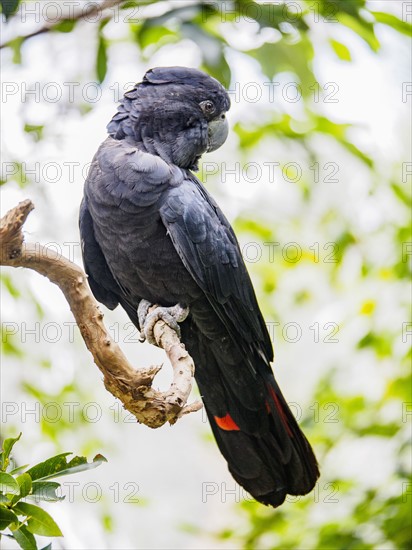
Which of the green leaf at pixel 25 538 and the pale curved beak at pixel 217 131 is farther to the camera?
the pale curved beak at pixel 217 131

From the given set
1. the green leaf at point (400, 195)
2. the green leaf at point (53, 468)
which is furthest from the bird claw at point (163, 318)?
the green leaf at point (400, 195)

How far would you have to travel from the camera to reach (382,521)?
3.05 metres

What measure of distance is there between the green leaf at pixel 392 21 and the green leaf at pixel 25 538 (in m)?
2.44

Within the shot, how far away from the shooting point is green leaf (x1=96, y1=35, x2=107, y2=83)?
302 cm

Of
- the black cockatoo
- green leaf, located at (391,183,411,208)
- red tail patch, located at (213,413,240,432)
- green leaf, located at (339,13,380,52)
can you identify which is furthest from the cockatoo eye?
green leaf, located at (391,183,411,208)

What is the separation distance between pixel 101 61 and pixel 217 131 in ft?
2.04

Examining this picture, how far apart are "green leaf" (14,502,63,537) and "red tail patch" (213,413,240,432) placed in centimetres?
141

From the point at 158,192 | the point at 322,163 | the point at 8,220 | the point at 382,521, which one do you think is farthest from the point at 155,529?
the point at 8,220

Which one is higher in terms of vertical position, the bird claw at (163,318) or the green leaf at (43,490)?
the green leaf at (43,490)

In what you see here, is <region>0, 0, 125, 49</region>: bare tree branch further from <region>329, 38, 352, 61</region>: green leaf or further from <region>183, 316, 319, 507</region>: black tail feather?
<region>183, 316, 319, 507</region>: black tail feather

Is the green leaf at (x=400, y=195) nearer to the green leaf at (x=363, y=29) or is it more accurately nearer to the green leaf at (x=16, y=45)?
the green leaf at (x=363, y=29)

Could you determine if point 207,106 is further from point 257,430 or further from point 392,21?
point 257,430

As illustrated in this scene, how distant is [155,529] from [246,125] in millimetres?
3257

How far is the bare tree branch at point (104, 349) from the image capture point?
1.94 meters
